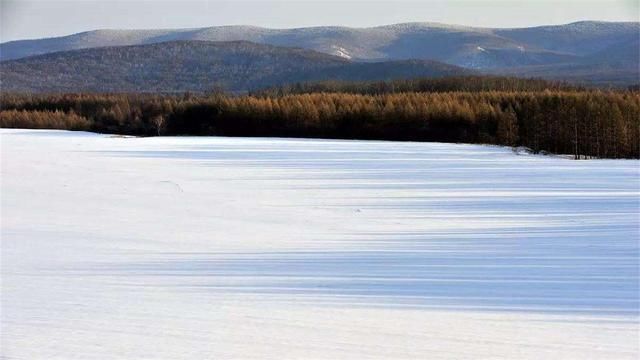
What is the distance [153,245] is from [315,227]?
1075mm

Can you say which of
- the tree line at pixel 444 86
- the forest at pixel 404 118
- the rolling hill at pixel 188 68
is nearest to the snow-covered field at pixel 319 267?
the forest at pixel 404 118

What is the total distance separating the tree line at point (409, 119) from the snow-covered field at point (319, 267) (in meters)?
5.86

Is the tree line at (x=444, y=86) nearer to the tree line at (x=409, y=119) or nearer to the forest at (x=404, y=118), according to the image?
the forest at (x=404, y=118)

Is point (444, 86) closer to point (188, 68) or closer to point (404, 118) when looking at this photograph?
point (404, 118)

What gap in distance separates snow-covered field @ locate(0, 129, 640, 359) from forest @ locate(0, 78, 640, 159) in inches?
230

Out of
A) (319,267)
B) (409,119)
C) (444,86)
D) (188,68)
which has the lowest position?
(188,68)

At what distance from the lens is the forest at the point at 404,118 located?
48.8 feet

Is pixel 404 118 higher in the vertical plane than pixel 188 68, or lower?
higher

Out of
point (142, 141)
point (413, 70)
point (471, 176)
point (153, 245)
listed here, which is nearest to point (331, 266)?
point (153, 245)

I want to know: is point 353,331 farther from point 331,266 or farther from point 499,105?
point 499,105

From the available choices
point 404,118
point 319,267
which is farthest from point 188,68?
point 319,267

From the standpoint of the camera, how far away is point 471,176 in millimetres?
9273

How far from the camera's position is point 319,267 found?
14.9 feet

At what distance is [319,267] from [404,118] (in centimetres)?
1561
